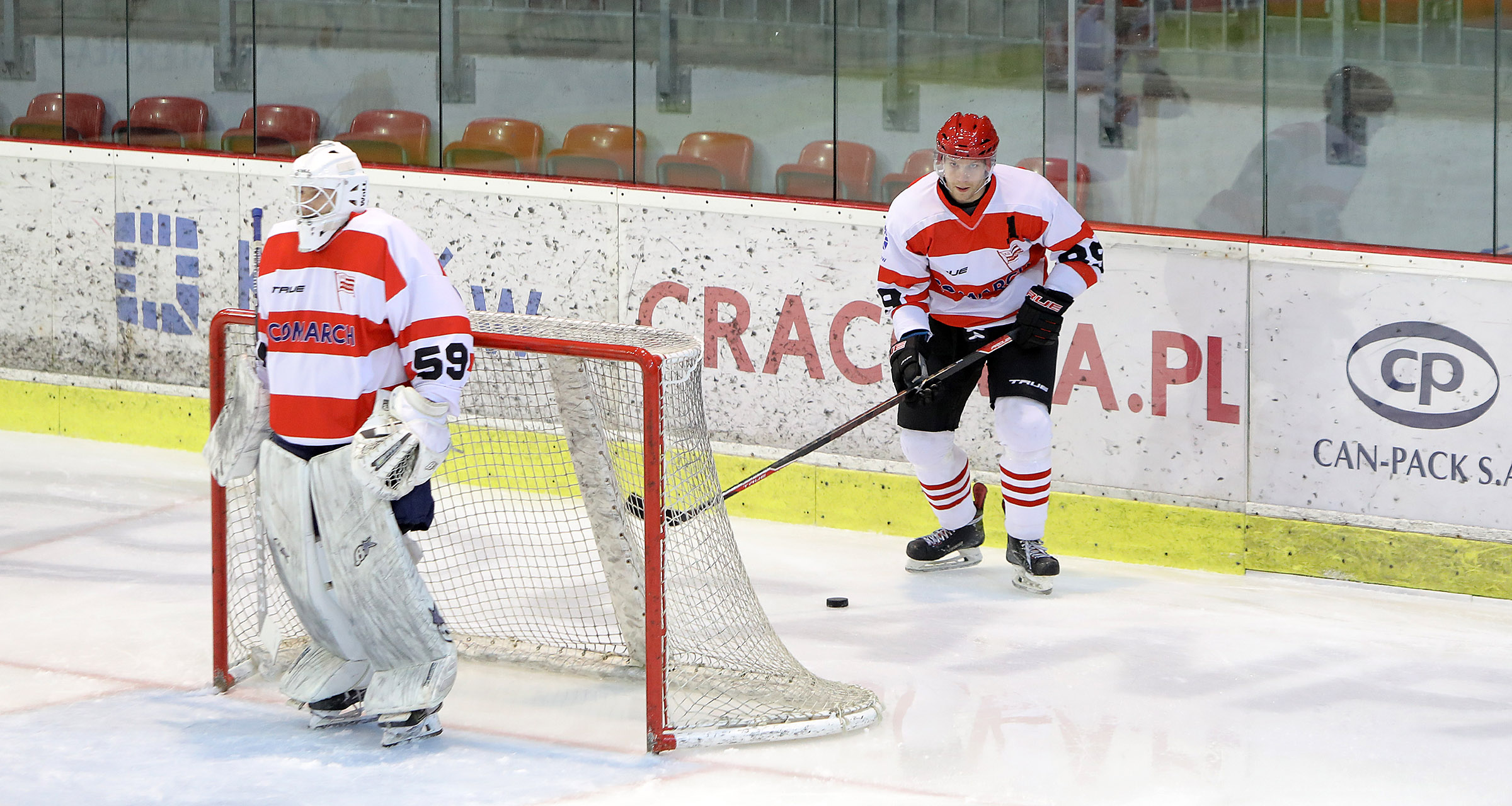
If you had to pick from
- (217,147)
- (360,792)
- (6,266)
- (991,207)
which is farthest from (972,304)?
(6,266)

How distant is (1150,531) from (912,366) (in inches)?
36.4

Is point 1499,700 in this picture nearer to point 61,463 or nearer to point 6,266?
point 61,463

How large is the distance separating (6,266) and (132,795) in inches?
155

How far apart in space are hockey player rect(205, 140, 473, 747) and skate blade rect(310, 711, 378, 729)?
17cm

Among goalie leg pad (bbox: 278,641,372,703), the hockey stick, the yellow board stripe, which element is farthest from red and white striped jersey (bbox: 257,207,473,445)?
the hockey stick

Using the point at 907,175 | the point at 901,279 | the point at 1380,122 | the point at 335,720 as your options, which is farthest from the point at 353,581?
the point at 1380,122

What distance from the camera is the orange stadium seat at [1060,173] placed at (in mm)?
5332

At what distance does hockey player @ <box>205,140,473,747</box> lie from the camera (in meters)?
3.55

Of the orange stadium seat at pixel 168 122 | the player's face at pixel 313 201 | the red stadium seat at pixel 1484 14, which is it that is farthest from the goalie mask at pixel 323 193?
the orange stadium seat at pixel 168 122

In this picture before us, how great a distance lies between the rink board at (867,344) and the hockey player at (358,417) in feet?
6.83

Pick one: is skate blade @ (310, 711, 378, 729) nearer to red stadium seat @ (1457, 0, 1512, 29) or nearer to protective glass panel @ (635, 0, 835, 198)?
protective glass panel @ (635, 0, 835, 198)

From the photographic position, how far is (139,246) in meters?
6.62

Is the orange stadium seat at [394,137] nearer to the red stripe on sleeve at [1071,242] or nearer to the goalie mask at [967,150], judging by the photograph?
the goalie mask at [967,150]

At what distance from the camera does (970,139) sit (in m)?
4.58
